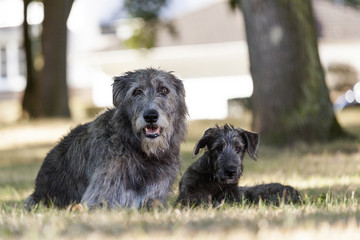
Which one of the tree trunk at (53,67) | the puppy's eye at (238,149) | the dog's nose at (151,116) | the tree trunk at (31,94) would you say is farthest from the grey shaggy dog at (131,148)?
the tree trunk at (31,94)

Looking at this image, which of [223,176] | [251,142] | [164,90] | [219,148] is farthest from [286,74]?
[164,90]

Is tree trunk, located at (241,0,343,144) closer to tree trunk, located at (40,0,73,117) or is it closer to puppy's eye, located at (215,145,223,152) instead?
puppy's eye, located at (215,145,223,152)

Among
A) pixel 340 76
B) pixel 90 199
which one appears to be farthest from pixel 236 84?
pixel 90 199

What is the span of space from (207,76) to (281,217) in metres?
46.5

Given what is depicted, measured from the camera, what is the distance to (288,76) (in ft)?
50.3

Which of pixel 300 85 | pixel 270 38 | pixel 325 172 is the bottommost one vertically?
pixel 325 172

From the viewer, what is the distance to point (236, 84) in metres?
50.8

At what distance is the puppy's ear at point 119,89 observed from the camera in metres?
7.71

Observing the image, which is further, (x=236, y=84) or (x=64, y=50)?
(x=236, y=84)

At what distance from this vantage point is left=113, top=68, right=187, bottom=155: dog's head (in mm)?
7383

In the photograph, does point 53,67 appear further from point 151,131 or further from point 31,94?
point 151,131

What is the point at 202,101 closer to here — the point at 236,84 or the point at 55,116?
the point at 236,84

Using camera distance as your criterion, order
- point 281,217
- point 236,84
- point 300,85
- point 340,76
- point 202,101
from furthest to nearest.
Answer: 1. point 236,84
2. point 202,101
3. point 340,76
4. point 300,85
5. point 281,217

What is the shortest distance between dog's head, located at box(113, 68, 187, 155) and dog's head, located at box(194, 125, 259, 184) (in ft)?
2.06
